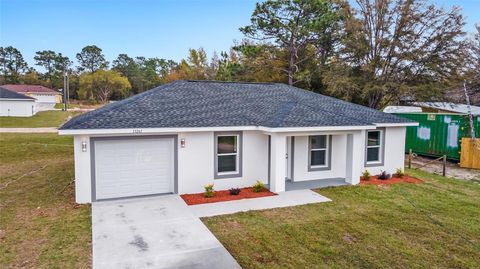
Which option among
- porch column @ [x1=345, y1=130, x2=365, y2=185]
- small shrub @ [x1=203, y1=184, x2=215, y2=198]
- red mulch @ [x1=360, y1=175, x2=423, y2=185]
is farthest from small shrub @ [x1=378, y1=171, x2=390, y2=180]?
small shrub @ [x1=203, y1=184, x2=215, y2=198]

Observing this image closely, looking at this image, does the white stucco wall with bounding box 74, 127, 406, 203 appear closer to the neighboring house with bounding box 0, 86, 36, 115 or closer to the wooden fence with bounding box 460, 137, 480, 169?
the wooden fence with bounding box 460, 137, 480, 169

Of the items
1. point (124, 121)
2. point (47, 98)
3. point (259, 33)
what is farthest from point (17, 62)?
point (124, 121)

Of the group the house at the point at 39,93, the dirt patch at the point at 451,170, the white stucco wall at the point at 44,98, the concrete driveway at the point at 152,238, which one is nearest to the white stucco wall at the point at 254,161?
the concrete driveway at the point at 152,238

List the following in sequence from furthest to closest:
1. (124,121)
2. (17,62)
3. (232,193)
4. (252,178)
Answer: (17,62)
(252,178)
(232,193)
(124,121)

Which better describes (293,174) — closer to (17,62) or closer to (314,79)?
(314,79)

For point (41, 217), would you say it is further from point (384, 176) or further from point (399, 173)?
point (399, 173)
